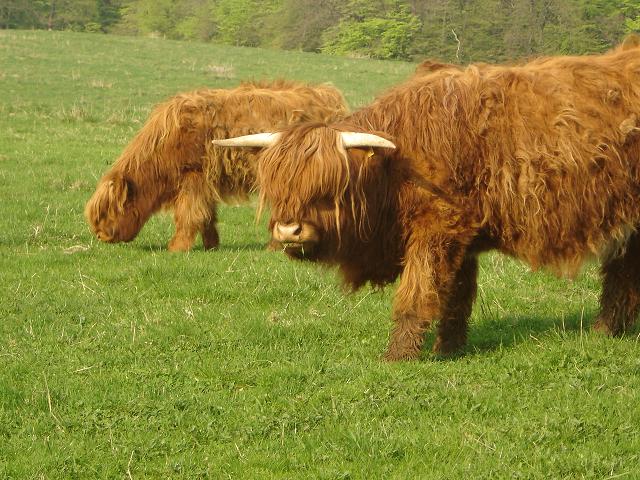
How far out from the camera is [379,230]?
618 centimetres

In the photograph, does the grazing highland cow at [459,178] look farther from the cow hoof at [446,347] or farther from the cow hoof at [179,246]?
the cow hoof at [179,246]

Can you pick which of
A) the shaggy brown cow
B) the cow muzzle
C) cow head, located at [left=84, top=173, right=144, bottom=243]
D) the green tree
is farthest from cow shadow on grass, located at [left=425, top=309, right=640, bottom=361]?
the green tree

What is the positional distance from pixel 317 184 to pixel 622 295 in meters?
2.66

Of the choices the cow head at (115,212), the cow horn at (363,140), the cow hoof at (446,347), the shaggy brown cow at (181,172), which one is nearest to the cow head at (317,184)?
the cow horn at (363,140)

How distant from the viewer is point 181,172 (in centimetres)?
1102

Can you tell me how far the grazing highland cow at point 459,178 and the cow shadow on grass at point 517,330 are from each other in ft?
2.19

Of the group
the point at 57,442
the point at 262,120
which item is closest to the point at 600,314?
the point at 57,442

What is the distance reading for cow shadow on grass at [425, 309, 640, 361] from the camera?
22.1 feet

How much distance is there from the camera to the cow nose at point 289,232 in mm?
5703

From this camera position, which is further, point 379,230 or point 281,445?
point 379,230

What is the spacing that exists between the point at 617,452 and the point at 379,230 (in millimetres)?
2146

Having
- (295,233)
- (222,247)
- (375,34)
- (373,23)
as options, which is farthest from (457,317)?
(375,34)

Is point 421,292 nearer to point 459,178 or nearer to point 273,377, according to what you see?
point 459,178

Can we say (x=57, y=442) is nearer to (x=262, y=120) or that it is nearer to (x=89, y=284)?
(x=89, y=284)
